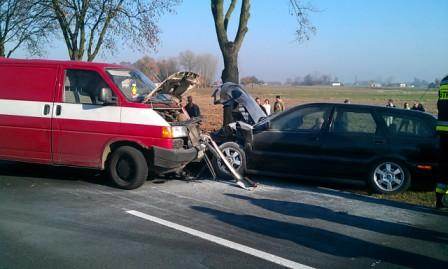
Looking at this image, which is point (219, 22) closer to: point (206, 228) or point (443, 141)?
point (206, 228)

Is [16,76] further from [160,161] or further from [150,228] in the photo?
[150,228]

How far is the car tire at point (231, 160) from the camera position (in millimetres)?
8758

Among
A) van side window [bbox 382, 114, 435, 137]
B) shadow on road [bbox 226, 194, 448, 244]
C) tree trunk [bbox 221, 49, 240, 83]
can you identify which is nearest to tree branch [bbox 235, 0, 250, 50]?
tree trunk [bbox 221, 49, 240, 83]

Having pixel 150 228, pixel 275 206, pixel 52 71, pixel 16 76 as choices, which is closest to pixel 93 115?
pixel 52 71

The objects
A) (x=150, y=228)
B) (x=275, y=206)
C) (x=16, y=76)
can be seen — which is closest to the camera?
(x=150, y=228)

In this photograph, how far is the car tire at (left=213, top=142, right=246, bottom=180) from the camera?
345 inches

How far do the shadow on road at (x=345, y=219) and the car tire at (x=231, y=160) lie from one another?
1379 mm

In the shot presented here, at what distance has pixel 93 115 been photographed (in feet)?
25.0

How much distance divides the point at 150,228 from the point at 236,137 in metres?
3.84

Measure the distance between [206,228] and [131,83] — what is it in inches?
135

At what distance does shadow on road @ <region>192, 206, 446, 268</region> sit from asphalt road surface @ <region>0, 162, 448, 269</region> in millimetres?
12

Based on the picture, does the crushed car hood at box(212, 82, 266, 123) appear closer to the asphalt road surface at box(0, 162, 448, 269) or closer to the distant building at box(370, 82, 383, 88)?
the asphalt road surface at box(0, 162, 448, 269)

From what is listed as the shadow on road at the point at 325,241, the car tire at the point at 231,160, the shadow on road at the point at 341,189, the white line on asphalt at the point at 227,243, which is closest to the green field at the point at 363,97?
the shadow on road at the point at 341,189

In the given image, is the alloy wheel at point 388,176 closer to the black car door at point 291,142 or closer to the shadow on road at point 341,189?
the shadow on road at point 341,189
